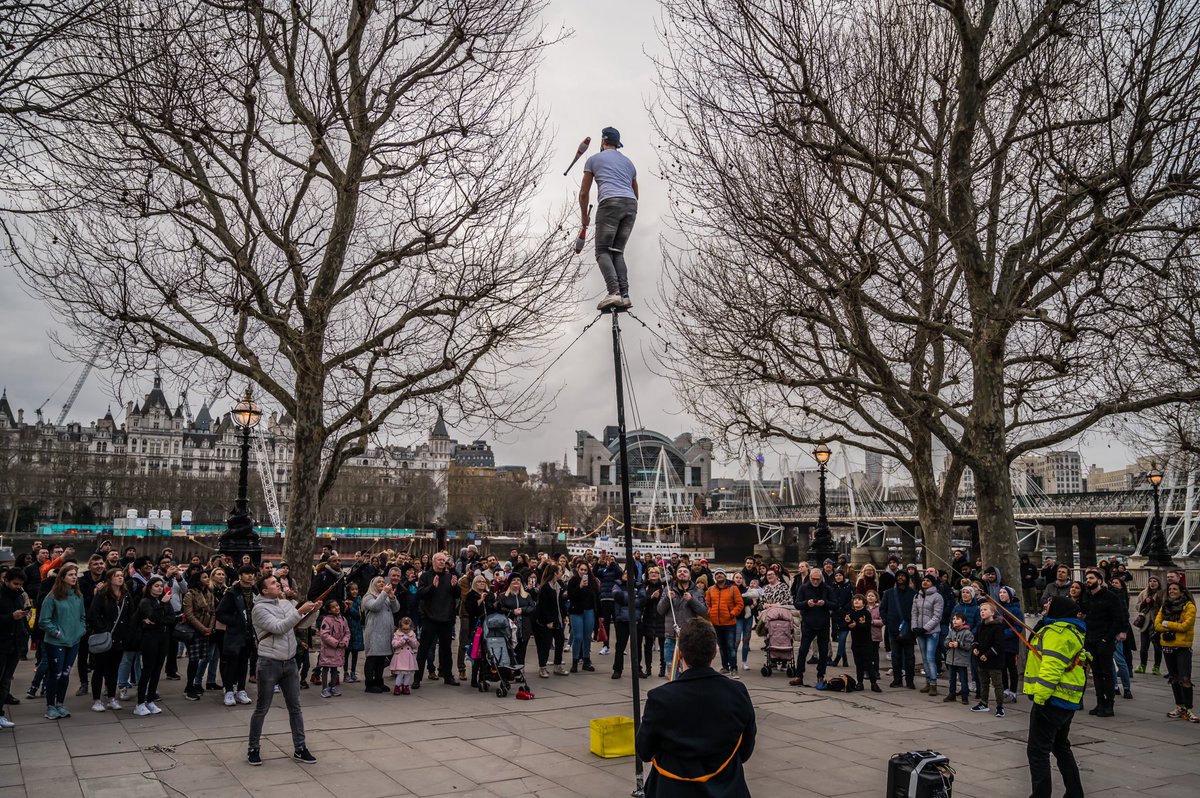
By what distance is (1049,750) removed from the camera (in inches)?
267

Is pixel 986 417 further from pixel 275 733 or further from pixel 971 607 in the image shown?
pixel 275 733

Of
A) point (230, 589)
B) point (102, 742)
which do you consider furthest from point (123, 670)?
point (102, 742)

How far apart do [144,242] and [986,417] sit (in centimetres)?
1438

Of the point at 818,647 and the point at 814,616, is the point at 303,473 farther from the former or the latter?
the point at 818,647

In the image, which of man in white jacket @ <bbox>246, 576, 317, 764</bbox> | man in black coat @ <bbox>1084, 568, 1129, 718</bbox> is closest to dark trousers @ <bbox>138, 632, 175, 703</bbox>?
man in white jacket @ <bbox>246, 576, 317, 764</bbox>

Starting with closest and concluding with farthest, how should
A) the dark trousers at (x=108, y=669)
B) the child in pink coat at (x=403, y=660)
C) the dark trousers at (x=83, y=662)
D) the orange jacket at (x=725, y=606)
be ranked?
the dark trousers at (x=108, y=669)
the dark trousers at (x=83, y=662)
the child in pink coat at (x=403, y=660)
the orange jacket at (x=725, y=606)

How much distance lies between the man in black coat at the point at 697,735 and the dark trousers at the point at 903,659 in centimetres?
1000

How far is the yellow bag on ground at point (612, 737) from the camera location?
8.32m

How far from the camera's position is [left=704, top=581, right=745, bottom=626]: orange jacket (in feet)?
42.9

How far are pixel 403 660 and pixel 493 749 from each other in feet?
11.5

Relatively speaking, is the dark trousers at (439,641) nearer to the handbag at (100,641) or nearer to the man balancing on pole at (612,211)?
the handbag at (100,641)

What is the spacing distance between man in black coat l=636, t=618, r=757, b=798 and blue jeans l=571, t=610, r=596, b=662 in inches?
402

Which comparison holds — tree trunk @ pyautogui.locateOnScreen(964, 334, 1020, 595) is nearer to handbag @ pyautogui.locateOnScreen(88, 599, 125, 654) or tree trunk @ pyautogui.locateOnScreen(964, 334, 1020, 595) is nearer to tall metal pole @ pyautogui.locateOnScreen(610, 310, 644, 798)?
tall metal pole @ pyautogui.locateOnScreen(610, 310, 644, 798)

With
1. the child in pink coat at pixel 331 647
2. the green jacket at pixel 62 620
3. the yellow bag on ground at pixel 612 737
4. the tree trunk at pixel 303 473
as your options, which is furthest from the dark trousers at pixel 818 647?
the green jacket at pixel 62 620
